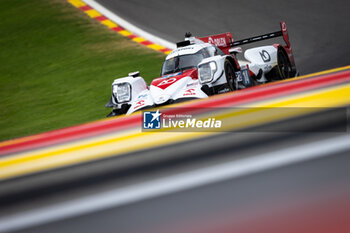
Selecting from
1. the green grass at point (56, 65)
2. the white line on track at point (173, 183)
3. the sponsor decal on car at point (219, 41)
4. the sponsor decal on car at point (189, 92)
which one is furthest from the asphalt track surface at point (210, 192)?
the sponsor decal on car at point (219, 41)

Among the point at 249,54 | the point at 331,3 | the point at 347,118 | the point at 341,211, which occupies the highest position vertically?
the point at 331,3

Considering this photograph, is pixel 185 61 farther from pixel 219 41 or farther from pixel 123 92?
pixel 219 41

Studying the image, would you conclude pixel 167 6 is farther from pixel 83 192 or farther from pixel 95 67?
pixel 83 192

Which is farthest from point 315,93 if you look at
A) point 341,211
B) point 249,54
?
point 249,54

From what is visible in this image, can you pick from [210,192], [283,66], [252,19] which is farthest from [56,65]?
[210,192]

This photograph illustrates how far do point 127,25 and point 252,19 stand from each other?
3.16 meters

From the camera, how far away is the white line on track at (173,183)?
1.27m

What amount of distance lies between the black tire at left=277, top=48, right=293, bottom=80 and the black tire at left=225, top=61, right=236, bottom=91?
3.46 feet

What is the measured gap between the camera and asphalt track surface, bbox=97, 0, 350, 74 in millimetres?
8344

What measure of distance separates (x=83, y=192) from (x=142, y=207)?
0.24 m

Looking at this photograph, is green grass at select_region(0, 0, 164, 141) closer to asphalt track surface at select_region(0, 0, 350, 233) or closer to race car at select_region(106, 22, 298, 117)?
race car at select_region(106, 22, 298, 117)

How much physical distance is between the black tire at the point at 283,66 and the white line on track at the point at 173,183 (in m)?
4.71

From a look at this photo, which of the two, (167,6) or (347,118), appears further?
(167,6)

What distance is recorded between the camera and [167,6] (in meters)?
11.4
